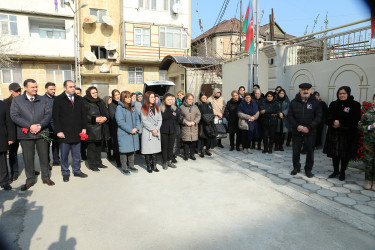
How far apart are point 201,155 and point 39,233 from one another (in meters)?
4.37

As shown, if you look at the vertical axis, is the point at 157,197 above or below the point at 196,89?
below

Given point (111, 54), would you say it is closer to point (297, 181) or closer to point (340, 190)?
point (297, 181)

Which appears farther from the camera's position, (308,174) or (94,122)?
(94,122)

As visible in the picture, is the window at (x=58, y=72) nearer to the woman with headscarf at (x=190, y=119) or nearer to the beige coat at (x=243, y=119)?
the woman with headscarf at (x=190, y=119)

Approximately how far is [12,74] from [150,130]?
18550 mm

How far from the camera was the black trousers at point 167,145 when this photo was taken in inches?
236

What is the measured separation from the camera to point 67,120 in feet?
16.8

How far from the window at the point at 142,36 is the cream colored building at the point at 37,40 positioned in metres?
4.86

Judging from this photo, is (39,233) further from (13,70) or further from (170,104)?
(13,70)

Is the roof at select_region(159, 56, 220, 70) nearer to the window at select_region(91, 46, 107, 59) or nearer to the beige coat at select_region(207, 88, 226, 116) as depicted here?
the beige coat at select_region(207, 88, 226, 116)

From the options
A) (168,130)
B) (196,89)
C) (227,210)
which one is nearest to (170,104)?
(168,130)

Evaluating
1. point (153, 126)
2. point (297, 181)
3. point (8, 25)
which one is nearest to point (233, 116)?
point (153, 126)

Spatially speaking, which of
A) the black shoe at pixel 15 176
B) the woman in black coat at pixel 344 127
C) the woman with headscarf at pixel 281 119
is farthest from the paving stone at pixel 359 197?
the black shoe at pixel 15 176

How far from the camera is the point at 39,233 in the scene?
3.19m
